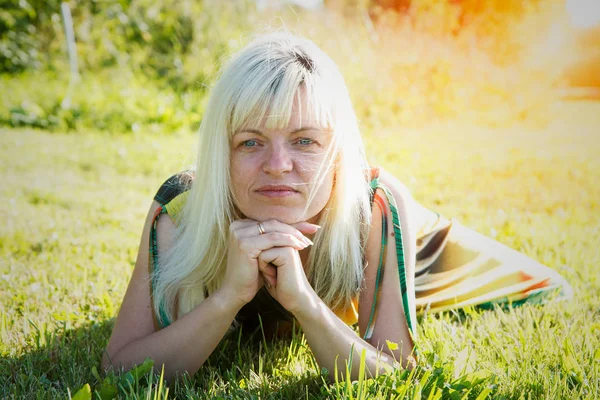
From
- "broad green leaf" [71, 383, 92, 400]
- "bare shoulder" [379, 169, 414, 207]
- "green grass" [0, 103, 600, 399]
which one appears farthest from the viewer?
"bare shoulder" [379, 169, 414, 207]

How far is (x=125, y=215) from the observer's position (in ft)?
16.7

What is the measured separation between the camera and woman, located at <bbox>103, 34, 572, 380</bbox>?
7.17ft

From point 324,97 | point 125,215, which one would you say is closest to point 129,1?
point 125,215

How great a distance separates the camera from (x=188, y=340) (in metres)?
2.22

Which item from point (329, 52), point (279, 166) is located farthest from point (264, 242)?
point (329, 52)

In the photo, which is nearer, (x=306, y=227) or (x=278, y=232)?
(x=278, y=232)

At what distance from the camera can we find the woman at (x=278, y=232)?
2.19 meters

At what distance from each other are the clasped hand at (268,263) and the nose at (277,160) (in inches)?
8.9

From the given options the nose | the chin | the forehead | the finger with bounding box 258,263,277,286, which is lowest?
the finger with bounding box 258,263,277,286

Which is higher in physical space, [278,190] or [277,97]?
[277,97]

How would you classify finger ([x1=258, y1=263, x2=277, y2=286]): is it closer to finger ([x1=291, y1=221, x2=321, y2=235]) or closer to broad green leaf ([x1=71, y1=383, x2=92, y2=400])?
finger ([x1=291, y1=221, x2=321, y2=235])

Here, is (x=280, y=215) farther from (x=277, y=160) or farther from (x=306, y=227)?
(x=277, y=160)

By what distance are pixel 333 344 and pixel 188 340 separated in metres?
0.57

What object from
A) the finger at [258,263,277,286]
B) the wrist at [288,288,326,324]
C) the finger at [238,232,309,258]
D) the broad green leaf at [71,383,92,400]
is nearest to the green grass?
the broad green leaf at [71,383,92,400]
